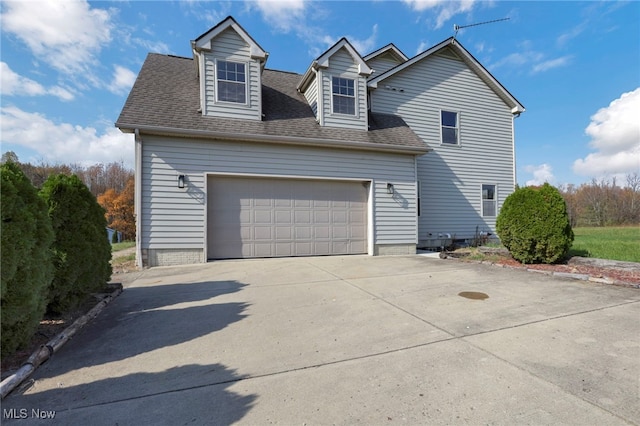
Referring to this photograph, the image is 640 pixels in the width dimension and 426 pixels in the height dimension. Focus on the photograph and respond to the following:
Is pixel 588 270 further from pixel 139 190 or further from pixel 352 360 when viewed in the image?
pixel 139 190

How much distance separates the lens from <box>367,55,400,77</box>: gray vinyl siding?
1206 centimetres

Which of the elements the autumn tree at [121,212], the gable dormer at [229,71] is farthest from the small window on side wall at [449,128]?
the autumn tree at [121,212]

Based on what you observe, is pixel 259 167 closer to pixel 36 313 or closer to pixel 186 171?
pixel 186 171

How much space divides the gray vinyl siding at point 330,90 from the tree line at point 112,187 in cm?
2532

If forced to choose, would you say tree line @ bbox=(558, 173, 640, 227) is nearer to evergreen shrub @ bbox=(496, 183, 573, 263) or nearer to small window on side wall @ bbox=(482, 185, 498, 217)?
small window on side wall @ bbox=(482, 185, 498, 217)

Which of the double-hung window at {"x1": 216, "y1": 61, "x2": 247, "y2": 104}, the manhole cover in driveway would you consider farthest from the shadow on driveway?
the double-hung window at {"x1": 216, "y1": 61, "x2": 247, "y2": 104}

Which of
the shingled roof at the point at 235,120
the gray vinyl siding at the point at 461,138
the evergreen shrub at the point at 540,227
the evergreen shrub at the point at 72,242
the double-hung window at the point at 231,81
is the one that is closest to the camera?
the evergreen shrub at the point at 72,242

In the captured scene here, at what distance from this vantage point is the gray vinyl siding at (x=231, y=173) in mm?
7500

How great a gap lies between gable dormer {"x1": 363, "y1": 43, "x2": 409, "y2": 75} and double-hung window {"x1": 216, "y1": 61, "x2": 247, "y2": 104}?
580 cm

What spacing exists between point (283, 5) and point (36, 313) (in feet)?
32.3

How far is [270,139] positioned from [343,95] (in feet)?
10.7

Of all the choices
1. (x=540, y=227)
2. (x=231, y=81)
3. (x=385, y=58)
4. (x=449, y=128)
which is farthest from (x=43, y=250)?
(x=385, y=58)

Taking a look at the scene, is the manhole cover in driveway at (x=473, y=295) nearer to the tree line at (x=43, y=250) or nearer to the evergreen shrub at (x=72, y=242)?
the tree line at (x=43, y=250)

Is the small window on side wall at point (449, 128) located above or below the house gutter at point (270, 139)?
above
